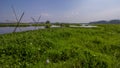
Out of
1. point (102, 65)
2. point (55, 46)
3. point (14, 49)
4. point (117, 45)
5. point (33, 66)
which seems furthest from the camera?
point (117, 45)

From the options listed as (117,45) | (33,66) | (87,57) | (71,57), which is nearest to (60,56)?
(71,57)

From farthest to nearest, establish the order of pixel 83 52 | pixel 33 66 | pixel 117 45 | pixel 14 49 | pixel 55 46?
pixel 117 45 < pixel 55 46 < pixel 83 52 < pixel 14 49 < pixel 33 66

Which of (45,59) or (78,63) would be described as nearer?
(78,63)

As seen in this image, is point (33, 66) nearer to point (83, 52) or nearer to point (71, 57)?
point (71, 57)

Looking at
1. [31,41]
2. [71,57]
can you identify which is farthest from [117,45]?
[31,41]

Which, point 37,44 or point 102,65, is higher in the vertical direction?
point 37,44

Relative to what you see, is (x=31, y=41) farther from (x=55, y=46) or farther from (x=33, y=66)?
(x=33, y=66)

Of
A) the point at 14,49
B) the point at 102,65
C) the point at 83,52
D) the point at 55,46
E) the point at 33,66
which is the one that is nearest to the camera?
the point at 33,66

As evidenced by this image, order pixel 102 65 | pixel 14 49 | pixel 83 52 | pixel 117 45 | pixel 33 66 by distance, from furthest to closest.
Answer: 1. pixel 117 45
2. pixel 83 52
3. pixel 14 49
4. pixel 102 65
5. pixel 33 66

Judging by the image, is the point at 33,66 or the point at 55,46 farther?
the point at 55,46

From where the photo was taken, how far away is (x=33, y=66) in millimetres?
8469

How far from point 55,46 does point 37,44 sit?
106 cm

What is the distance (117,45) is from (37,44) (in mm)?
5857

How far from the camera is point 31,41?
11641 millimetres
